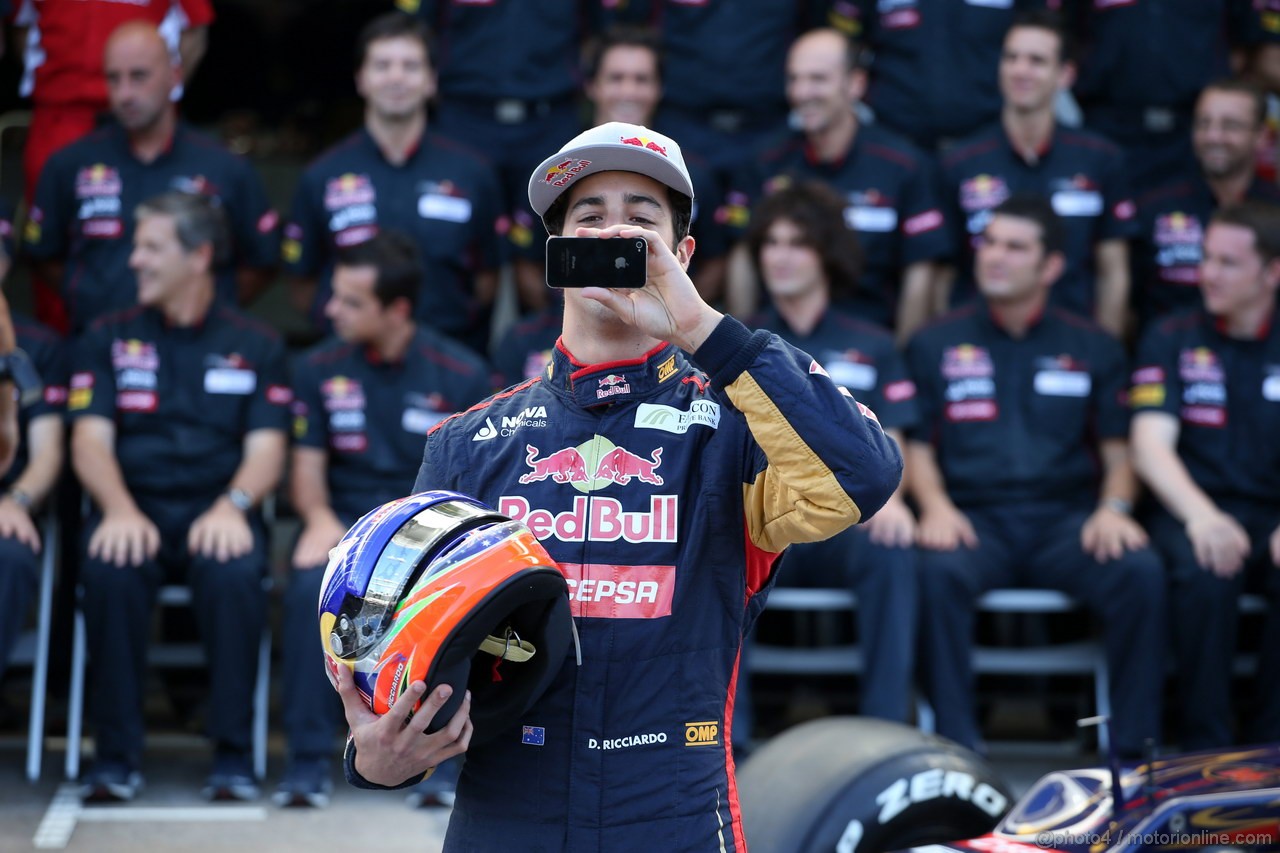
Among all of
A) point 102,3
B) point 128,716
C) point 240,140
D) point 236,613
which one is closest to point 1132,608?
point 236,613

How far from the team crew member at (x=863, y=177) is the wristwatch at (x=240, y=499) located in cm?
225

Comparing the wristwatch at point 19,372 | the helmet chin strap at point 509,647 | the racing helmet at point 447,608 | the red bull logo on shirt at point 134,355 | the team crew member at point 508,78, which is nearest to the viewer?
the racing helmet at point 447,608

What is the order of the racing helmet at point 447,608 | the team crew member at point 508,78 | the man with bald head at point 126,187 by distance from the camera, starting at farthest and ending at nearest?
1. the team crew member at point 508,78
2. the man with bald head at point 126,187
3. the racing helmet at point 447,608

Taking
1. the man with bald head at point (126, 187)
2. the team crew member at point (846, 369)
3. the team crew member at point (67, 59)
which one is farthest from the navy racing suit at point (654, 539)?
the team crew member at point (67, 59)

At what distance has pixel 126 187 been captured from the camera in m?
6.84

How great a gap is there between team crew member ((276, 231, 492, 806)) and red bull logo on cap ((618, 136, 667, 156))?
3581mm

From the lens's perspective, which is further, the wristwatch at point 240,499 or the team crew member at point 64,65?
the team crew member at point 64,65

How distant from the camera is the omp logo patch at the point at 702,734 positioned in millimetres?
2621

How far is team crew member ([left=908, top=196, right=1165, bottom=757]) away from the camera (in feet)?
19.2

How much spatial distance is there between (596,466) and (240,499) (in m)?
3.59

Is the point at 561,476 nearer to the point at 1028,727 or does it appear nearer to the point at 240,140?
the point at 1028,727

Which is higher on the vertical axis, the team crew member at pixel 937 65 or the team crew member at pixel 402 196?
the team crew member at pixel 937 65

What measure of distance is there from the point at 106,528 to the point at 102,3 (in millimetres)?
2783

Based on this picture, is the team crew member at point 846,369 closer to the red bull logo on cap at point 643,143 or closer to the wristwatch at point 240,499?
the wristwatch at point 240,499
